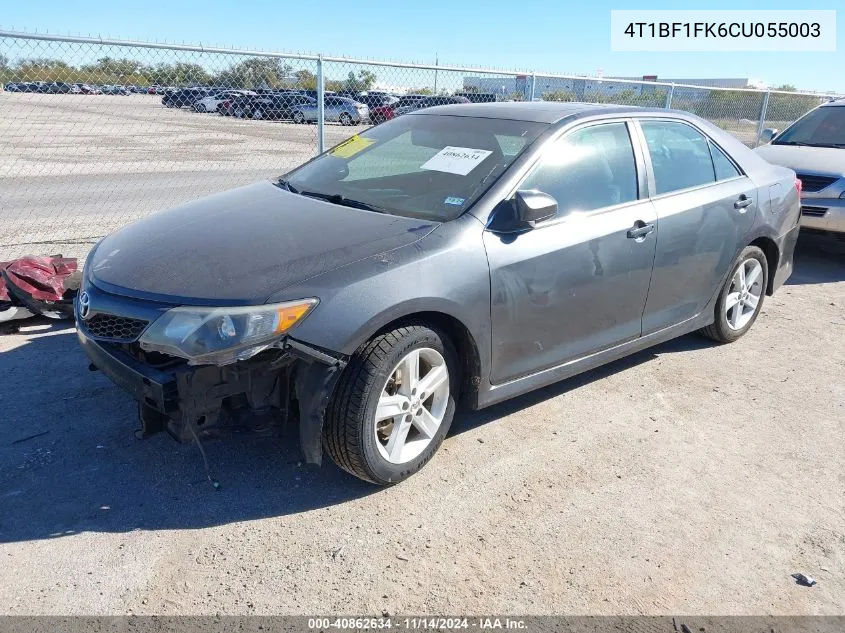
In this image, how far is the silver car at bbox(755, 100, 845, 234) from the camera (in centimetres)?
771

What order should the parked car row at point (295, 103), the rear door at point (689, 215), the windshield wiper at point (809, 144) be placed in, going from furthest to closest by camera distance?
1. the parked car row at point (295, 103)
2. the windshield wiper at point (809, 144)
3. the rear door at point (689, 215)

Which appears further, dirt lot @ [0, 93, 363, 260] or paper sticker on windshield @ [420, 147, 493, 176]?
dirt lot @ [0, 93, 363, 260]

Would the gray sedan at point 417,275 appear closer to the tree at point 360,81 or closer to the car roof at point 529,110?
the car roof at point 529,110

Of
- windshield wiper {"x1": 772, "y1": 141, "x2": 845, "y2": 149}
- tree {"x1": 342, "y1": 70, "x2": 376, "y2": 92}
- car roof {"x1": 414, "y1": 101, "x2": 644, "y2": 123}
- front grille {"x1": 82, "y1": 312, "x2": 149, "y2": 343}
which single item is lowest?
front grille {"x1": 82, "y1": 312, "x2": 149, "y2": 343}

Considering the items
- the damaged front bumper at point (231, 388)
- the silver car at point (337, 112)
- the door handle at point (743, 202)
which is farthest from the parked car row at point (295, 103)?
the damaged front bumper at point (231, 388)

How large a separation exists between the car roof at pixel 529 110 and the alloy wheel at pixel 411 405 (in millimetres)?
1642

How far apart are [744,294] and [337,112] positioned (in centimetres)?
714

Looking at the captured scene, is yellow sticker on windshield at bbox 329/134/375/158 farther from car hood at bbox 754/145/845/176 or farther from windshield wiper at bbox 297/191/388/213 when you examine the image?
car hood at bbox 754/145/845/176

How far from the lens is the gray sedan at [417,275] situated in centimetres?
292

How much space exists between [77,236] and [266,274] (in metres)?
5.64

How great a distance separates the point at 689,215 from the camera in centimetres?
447

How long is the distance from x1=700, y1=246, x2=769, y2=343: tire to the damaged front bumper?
3.28m

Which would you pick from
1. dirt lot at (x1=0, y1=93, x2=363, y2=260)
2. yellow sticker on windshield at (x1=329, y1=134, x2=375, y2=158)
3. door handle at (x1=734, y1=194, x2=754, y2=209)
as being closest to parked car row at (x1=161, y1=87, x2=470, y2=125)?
dirt lot at (x1=0, y1=93, x2=363, y2=260)

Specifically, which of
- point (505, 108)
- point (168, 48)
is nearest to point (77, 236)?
point (168, 48)
